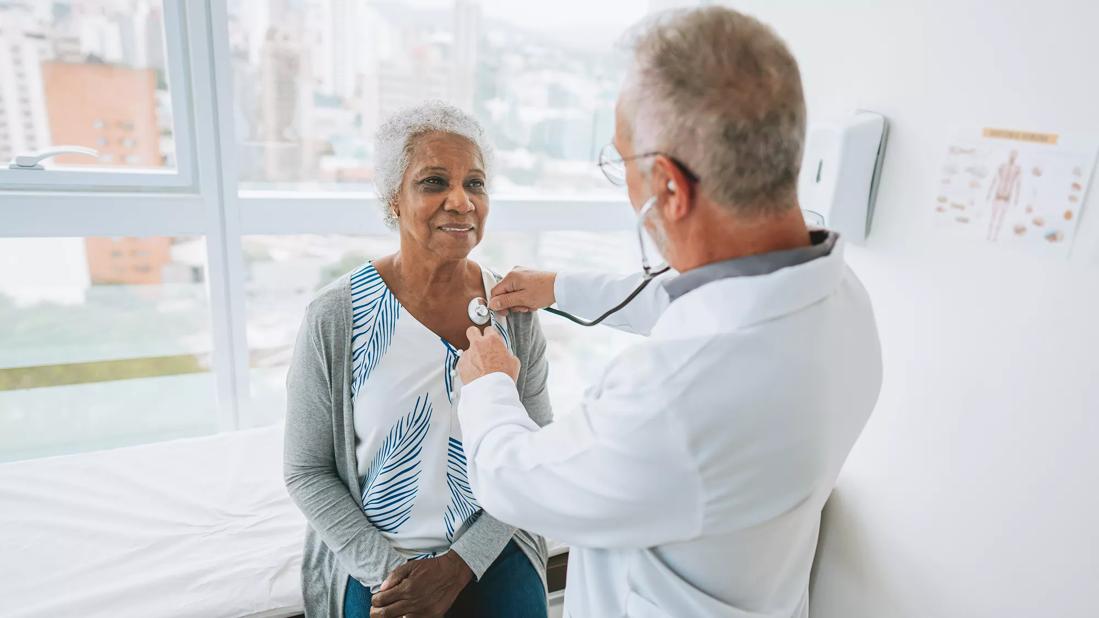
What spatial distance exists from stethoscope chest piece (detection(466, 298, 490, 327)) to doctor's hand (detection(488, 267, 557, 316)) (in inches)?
0.6

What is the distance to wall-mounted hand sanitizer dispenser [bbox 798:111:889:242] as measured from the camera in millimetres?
1286

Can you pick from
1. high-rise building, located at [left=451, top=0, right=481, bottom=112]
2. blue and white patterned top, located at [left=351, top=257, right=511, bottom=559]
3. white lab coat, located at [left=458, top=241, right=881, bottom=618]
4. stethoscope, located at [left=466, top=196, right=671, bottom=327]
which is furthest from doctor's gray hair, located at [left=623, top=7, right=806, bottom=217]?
high-rise building, located at [left=451, top=0, right=481, bottom=112]

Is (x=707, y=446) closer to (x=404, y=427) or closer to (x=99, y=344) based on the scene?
Result: (x=404, y=427)

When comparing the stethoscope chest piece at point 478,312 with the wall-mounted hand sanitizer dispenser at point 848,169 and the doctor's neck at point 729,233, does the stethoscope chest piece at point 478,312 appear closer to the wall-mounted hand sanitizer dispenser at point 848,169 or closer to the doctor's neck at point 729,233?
the doctor's neck at point 729,233

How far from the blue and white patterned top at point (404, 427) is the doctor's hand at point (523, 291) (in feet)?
0.49

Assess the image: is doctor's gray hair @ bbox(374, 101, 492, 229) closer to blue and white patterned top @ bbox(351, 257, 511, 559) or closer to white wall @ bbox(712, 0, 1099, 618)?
blue and white patterned top @ bbox(351, 257, 511, 559)

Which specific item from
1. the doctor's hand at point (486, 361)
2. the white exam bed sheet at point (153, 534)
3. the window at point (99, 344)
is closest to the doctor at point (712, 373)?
the doctor's hand at point (486, 361)

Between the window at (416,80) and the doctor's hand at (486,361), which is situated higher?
the window at (416,80)

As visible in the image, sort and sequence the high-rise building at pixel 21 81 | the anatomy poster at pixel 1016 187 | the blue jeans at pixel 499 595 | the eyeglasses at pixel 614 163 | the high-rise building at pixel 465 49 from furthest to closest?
the high-rise building at pixel 465 49 → the high-rise building at pixel 21 81 → the blue jeans at pixel 499 595 → the anatomy poster at pixel 1016 187 → the eyeglasses at pixel 614 163

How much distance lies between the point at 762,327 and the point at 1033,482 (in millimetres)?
750

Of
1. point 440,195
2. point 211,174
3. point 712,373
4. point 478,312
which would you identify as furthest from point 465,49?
point 712,373

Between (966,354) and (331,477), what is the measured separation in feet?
4.01

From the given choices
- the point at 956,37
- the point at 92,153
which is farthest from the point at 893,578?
the point at 92,153

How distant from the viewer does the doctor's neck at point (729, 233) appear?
2.34 ft
